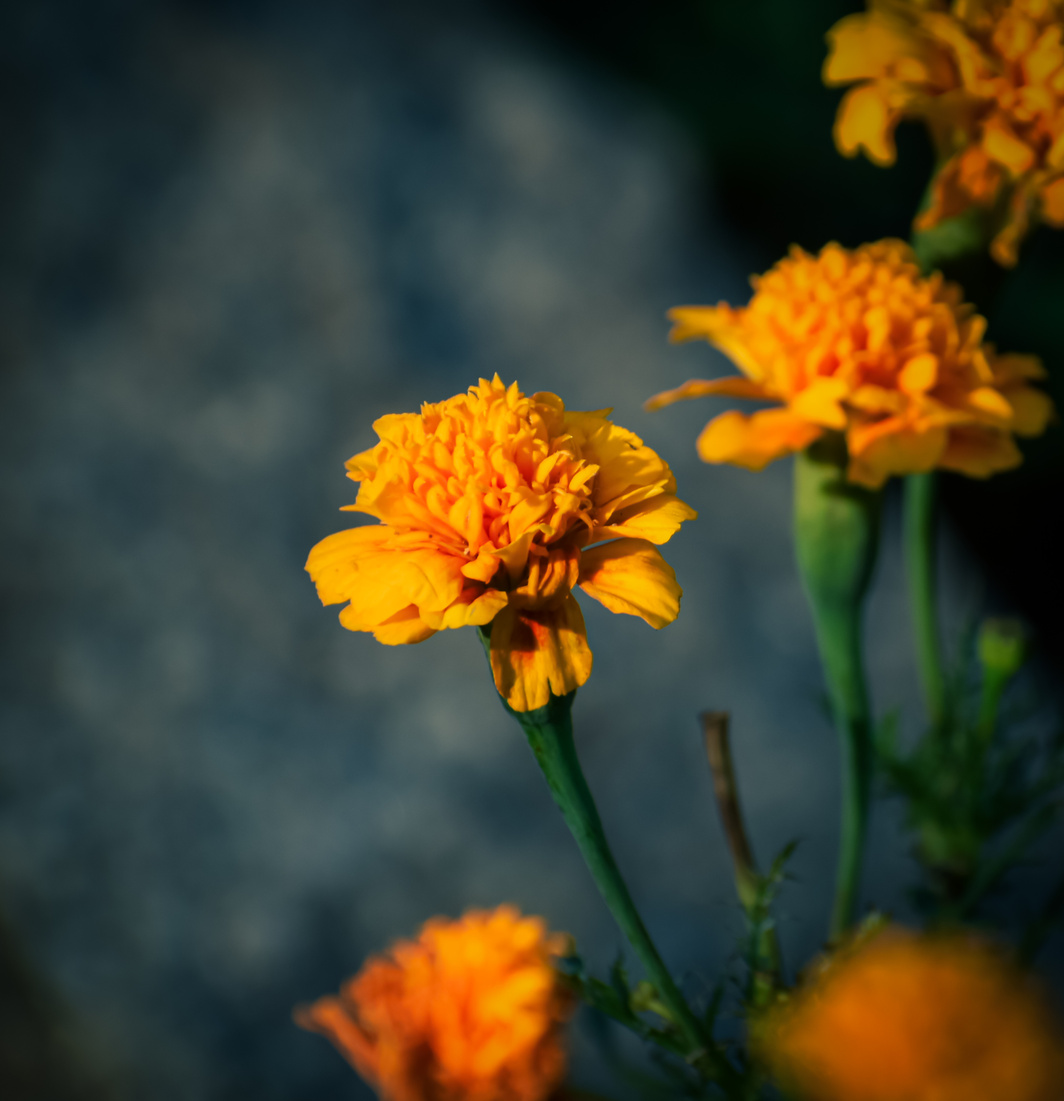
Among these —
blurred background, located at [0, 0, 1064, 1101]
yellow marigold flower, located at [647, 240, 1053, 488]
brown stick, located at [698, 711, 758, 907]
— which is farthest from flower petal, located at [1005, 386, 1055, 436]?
blurred background, located at [0, 0, 1064, 1101]

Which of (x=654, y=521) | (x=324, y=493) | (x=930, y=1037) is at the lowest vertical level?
(x=930, y=1037)

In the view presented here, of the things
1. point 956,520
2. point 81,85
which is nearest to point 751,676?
point 956,520

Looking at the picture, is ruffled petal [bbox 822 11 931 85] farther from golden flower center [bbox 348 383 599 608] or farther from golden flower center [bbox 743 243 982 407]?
golden flower center [bbox 348 383 599 608]

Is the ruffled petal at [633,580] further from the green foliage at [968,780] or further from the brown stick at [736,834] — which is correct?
the green foliage at [968,780]

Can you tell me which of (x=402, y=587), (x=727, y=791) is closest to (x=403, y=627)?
(x=402, y=587)

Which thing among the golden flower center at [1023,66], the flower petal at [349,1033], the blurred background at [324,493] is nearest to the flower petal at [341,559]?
the flower petal at [349,1033]

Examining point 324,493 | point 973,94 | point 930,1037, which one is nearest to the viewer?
point 930,1037

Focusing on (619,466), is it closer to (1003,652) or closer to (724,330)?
(724,330)
